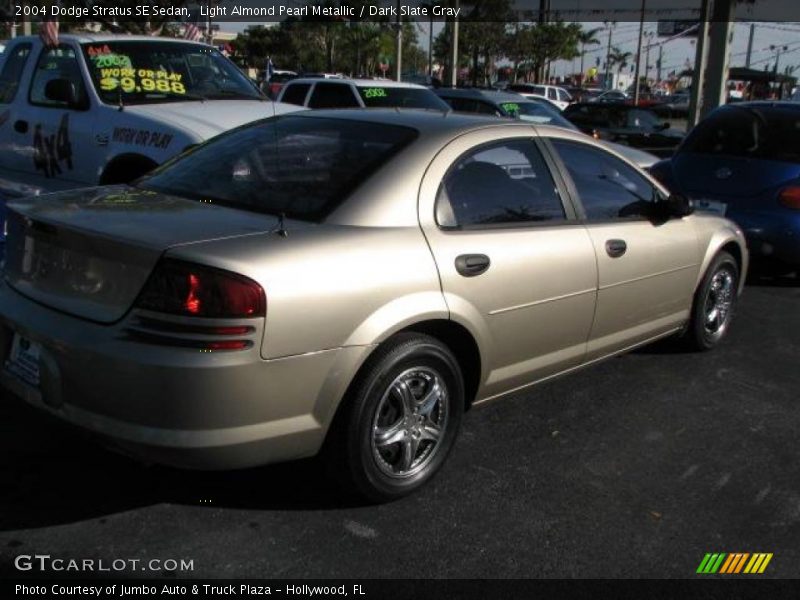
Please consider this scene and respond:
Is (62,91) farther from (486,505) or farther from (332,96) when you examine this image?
(332,96)

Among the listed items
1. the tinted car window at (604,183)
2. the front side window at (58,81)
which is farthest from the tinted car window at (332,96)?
the tinted car window at (604,183)

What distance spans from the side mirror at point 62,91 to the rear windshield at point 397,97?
5509 mm

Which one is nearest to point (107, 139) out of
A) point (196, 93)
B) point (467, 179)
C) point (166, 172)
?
point (196, 93)

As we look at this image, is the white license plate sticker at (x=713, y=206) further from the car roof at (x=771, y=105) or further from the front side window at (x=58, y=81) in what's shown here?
the front side window at (x=58, y=81)

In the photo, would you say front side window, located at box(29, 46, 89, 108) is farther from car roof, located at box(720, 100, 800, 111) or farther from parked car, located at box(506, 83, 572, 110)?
parked car, located at box(506, 83, 572, 110)

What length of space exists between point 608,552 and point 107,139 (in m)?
4.90

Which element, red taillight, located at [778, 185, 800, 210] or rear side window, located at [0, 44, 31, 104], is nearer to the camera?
red taillight, located at [778, 185, 800, 210]

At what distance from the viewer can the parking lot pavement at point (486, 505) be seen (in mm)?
3014

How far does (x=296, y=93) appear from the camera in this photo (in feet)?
42.4

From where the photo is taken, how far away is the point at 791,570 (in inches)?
120

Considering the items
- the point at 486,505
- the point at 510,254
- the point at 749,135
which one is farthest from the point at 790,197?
the point at 486,505

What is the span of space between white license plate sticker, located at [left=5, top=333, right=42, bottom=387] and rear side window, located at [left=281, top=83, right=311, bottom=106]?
32.6ft

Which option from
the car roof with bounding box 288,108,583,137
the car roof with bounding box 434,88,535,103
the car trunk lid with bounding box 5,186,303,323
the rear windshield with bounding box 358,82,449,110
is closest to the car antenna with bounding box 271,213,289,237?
the car trunk lid with bounding box 5,186,303,323

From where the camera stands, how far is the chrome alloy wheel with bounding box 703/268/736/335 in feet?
17.9
